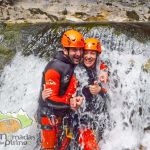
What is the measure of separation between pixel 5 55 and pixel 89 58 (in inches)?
54.0

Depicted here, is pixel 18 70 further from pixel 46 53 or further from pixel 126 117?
pixel 126 117

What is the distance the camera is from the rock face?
663cm

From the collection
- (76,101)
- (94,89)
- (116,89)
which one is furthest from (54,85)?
(116,89)

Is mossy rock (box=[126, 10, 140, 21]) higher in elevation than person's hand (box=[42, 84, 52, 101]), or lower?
higher

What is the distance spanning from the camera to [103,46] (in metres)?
5.97

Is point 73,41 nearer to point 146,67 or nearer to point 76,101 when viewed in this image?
point 76,101

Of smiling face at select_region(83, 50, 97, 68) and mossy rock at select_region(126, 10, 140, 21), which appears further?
mossy rock at select_region(126, 10, 140, 21)

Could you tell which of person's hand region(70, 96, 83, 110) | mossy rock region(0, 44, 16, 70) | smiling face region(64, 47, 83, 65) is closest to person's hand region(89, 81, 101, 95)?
person's hand region(70, 96, 83, 110)

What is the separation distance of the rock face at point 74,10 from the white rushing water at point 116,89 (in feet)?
1.99

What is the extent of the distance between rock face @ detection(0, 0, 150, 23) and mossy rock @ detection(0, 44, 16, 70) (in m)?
0.72

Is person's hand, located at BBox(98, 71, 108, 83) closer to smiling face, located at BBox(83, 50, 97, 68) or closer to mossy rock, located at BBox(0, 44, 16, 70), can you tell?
smiling face, located at BBox(83, 50, 97, 68)

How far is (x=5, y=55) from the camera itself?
20.4 feet

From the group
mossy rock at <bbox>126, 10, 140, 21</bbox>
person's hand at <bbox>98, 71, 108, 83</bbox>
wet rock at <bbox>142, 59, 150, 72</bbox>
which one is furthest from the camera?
mossy rock at <bbox>126, 10, 140, 21</bbox>

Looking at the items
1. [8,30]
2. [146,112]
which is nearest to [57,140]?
[146,112]
